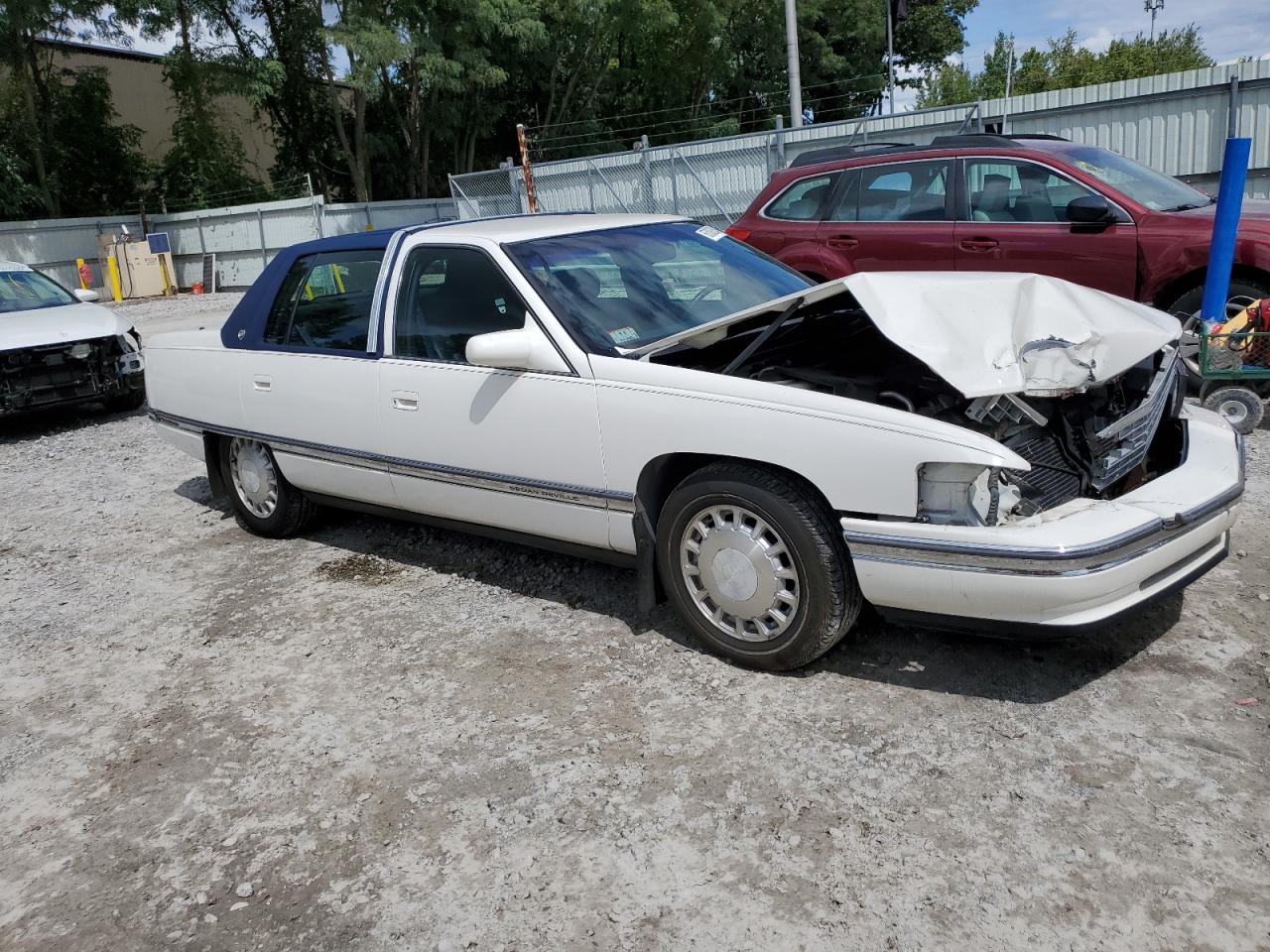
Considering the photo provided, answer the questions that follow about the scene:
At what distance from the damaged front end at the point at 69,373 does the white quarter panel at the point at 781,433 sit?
7001 mm

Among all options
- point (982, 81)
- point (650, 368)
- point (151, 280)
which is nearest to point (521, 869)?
point (650, 368)

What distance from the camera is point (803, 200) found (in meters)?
8.62

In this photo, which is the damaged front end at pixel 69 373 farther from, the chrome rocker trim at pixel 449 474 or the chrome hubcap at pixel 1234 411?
the chrome hubcap at pixel 1234 411

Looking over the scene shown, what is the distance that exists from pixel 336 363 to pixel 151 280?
985 inches

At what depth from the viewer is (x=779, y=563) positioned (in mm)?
3566

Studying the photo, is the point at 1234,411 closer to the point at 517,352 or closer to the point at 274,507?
the point at 517,352

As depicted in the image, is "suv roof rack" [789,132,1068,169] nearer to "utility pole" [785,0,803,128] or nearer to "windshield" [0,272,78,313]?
"windshield" [0,272,78,313]

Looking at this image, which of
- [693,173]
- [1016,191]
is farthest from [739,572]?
[693,173]

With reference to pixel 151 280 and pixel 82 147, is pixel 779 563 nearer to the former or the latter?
pixel 151 280

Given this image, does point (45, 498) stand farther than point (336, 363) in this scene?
Yes

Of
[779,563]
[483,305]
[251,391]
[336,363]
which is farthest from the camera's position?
[251,391]

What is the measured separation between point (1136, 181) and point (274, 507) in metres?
6.31

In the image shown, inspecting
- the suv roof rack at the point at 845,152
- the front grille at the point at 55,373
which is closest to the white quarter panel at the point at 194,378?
the front grille at the point at 55,373

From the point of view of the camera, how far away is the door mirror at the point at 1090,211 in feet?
23.6
